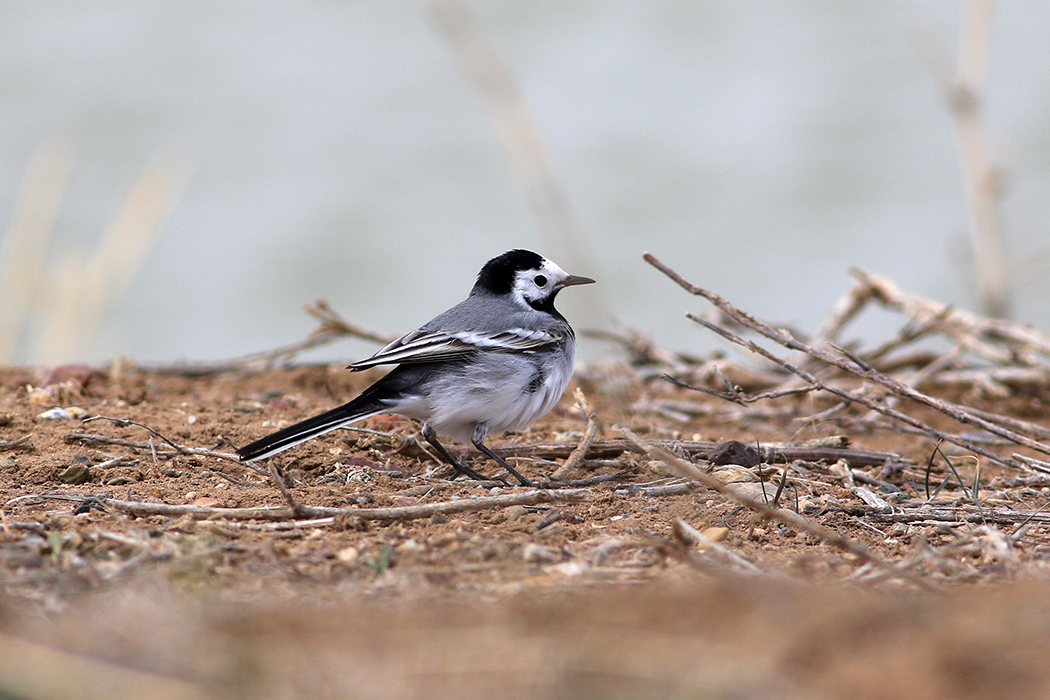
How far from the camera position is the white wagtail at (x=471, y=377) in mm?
4535

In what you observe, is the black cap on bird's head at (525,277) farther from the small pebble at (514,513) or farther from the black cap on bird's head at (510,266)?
the small pebble at (514,513)

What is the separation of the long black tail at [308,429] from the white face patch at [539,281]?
4.58ft

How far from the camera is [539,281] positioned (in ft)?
18.3

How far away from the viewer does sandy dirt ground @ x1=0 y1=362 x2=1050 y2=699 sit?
74.9 inches

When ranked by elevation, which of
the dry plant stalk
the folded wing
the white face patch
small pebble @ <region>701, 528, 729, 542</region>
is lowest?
small pebble @ <region>701, 528, 729, 542</region>

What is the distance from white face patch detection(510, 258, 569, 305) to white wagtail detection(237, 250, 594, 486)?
1.29 feet

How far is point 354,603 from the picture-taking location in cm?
246

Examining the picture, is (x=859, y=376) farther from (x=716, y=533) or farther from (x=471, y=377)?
(x=471, y=377)

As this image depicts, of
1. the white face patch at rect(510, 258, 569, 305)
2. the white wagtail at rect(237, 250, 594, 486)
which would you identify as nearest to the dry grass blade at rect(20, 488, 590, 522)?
the white wagtail at rect(237, 250, 594, 486)

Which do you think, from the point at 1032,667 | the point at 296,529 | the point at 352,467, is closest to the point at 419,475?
the point at 352,467

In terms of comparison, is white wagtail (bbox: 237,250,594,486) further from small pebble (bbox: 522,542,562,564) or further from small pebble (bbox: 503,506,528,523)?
small pebble (bbox: 522,542,562,564)

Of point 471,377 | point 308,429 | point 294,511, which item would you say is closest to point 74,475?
point 308,429

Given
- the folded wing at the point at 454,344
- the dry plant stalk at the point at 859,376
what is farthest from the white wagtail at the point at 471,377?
the dry plant stalk at the point at 859,376

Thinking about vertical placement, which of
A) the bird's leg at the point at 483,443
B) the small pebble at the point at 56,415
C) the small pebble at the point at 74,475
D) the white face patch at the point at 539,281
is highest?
the white face patch at the point at 539,281
